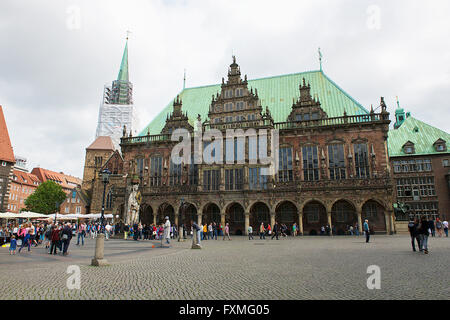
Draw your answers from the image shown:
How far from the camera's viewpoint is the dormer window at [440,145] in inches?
1639

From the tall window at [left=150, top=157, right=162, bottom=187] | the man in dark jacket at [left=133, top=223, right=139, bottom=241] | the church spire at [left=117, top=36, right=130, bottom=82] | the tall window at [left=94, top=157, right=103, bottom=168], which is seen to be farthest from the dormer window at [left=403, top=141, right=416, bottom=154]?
the church spire at [left=117, top=36, right=130, bottom=82]

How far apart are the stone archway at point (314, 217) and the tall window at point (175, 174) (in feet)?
51.2

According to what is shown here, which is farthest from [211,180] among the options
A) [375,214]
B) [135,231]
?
[375,214]

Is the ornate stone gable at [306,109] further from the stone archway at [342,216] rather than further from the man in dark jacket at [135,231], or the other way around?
the man in dark jacket at [135,231]

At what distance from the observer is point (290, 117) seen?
34156mm

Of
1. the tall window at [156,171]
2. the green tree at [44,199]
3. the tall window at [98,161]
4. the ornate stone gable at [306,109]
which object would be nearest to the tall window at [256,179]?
the ornate stone gable at [306,109]

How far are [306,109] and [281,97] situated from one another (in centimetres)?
559

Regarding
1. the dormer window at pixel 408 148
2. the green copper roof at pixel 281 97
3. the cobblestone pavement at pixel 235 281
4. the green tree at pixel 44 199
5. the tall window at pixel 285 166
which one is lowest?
the cobblestone pavement at pixel 235 281

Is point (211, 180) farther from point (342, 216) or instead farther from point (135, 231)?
point (342, 216)

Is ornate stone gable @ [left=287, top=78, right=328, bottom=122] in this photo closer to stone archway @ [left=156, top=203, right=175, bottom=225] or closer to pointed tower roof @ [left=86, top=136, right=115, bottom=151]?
stone archway @ [left=156, top=203, right=175, bottom=225]

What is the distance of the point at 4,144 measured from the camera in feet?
153

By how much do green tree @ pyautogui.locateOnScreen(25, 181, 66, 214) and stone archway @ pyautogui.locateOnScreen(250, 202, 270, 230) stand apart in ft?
136
